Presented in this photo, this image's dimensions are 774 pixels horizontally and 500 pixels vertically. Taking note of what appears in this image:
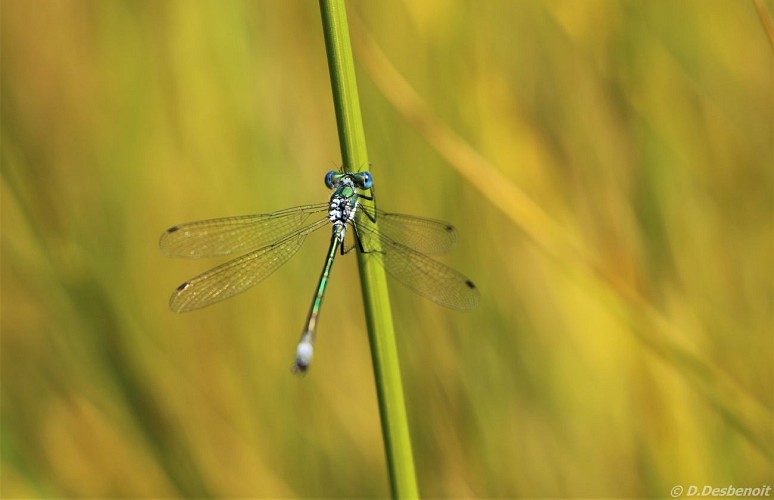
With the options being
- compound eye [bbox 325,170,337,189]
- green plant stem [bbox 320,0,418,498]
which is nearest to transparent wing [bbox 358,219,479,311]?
compound eye [bbox 325,170,337,189]

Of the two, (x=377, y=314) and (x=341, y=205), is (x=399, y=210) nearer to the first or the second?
(x=341, y=205)

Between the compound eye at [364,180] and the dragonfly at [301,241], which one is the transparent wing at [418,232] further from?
the compound eye at [364,180]

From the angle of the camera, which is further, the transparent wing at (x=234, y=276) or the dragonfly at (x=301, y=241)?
the transparent wing at (x=234, y=276)

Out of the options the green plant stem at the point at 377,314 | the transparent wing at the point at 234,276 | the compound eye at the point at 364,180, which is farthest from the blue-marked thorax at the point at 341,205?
the green plant stem at the point at 377,314

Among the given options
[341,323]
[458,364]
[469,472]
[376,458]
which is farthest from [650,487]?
[341,323]

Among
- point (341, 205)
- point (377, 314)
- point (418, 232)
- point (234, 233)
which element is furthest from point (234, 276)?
point (377, 314)
